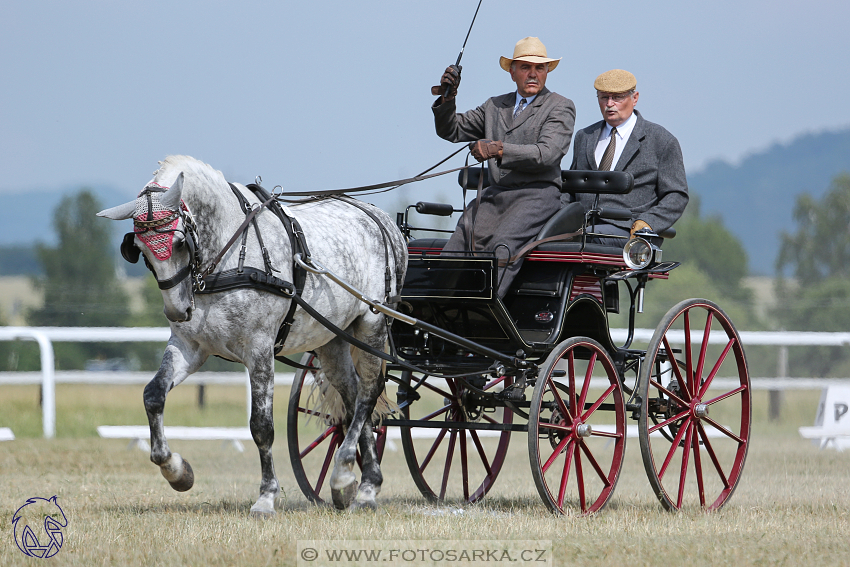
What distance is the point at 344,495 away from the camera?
21.7 feet

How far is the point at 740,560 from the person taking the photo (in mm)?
4887

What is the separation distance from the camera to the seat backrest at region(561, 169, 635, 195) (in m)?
6.70

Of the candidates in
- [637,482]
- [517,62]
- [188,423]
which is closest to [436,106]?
[517,62]

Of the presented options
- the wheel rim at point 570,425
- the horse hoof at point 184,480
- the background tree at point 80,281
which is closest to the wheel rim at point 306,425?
the horse hoof at point 184,480

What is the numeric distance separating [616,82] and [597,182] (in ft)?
3.45

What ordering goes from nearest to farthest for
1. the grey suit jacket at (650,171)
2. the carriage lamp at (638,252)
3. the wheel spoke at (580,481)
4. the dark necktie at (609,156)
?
the wheel spoke at (580,481)
the carriage lamp at (638,252)
the grey suit jacket at (650,171)
the dark necktie at (609,156)

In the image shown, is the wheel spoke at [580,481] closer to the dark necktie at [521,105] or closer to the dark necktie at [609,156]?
the dark necktie at [609,156]

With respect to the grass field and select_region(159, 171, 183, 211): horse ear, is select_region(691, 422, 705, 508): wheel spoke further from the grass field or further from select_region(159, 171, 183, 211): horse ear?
select_region(159, 171, 183, 211): horse ear

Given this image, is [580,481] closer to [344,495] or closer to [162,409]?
[344,495]

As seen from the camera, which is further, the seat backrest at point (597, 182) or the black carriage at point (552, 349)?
the seat backrest at point (597, 182)

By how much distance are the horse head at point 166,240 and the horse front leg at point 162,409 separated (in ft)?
0.95

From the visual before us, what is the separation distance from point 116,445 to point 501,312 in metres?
6.17

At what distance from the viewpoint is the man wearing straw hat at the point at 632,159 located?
23.6 ft

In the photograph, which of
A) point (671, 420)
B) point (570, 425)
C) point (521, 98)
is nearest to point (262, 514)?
point (570, 425)
